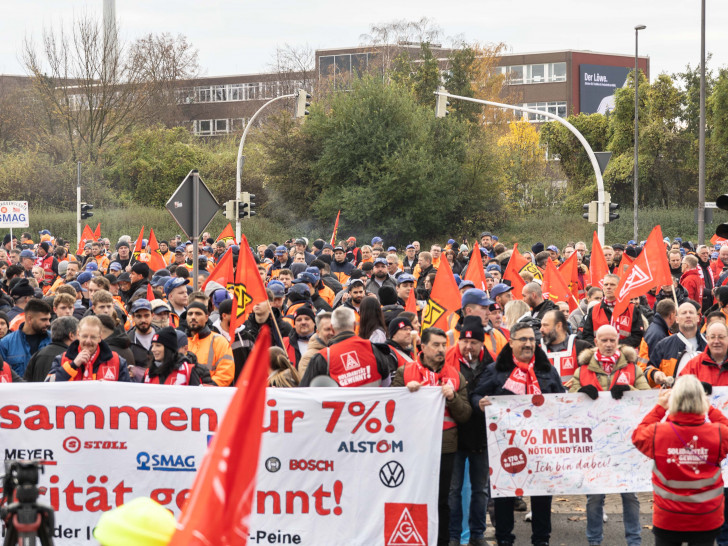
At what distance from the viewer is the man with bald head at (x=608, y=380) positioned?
7637 millimetres

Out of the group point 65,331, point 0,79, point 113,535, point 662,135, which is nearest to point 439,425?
point 65,331

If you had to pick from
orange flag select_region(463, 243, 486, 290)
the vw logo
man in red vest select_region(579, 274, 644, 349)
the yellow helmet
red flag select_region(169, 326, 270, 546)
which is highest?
red flag select_region(169, 326, 270, 546)

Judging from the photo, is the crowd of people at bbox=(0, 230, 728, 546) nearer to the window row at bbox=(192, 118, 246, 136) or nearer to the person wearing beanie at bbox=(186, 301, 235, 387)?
the person wearing beanie at bbox=(186, 301, 235, 387)

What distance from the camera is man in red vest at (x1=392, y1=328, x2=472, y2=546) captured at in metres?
7.41

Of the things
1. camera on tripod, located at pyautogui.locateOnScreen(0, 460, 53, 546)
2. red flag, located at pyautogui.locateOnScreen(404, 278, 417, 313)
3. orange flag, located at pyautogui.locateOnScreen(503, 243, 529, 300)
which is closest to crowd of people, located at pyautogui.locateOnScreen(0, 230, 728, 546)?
red flag, located at pyautogui.locateOnScreen(404, 278, 417, 313)

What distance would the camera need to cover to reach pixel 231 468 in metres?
2.43

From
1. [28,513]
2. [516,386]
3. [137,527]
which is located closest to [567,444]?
[516,386]

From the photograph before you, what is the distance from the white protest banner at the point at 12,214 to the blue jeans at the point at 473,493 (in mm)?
25930

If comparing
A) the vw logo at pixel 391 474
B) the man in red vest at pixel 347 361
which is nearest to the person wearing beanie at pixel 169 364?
the man in red vest at pixel 347 361

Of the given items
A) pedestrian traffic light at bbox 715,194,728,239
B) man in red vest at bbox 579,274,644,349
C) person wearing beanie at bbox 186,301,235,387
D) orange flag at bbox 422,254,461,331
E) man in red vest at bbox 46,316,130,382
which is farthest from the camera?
man in red vest at bbox 579,274,644,349

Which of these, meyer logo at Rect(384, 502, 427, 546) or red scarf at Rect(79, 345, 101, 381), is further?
red scarf at Rect(79, 345, 101, 381)

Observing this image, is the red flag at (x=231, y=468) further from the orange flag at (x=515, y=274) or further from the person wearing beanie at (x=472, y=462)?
the orange flag at (x=515, y=274)

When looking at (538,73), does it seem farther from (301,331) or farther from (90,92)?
(301,331)

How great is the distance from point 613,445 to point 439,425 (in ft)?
4.71
